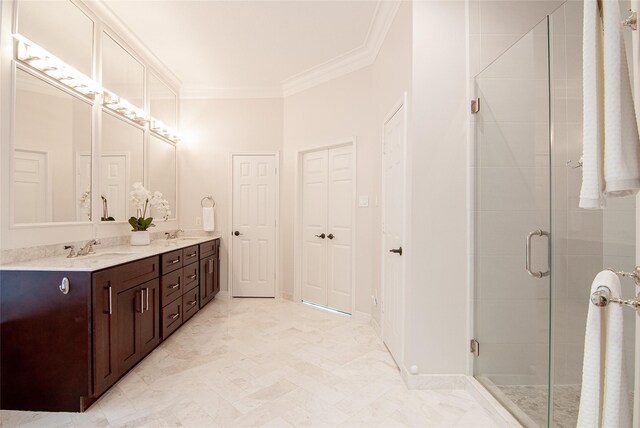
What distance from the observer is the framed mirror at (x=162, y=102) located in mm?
3441

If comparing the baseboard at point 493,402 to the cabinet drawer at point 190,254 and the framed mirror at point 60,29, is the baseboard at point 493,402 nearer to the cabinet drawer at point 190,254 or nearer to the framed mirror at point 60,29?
the cabinet drawer at point 190,254

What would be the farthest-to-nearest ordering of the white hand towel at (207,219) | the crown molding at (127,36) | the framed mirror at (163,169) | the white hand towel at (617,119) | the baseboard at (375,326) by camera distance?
the white hand towel at (207,219) < the framed mirror at (163,169) < the baseboard at (375,326) < the crown molding at (127,36) < the white hand towel at (617,119)

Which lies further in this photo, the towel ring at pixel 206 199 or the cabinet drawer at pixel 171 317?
the towel ring at pixel 206 199

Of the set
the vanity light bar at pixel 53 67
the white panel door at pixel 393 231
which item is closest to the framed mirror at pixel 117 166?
the vanity light bar at pixel 53 67

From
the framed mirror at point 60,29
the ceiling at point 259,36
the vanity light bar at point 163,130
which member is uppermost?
the ceiling at point 259,36

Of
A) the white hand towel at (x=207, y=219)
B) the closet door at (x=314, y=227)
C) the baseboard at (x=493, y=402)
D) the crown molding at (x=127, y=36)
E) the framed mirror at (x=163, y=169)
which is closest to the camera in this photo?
the baseboard at (x=493, y=402)

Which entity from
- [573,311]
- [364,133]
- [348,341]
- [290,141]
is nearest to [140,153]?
[290,141]

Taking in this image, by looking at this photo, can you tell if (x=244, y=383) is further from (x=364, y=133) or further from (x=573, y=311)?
(x=364, y=133)

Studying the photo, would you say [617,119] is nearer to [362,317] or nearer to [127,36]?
[362,317]

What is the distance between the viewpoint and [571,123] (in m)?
1.66

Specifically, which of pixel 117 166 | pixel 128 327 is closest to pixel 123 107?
pixel 117 166

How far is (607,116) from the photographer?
81 cm

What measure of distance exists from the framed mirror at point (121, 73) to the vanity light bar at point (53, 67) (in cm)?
28

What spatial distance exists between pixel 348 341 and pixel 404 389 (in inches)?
32.2
